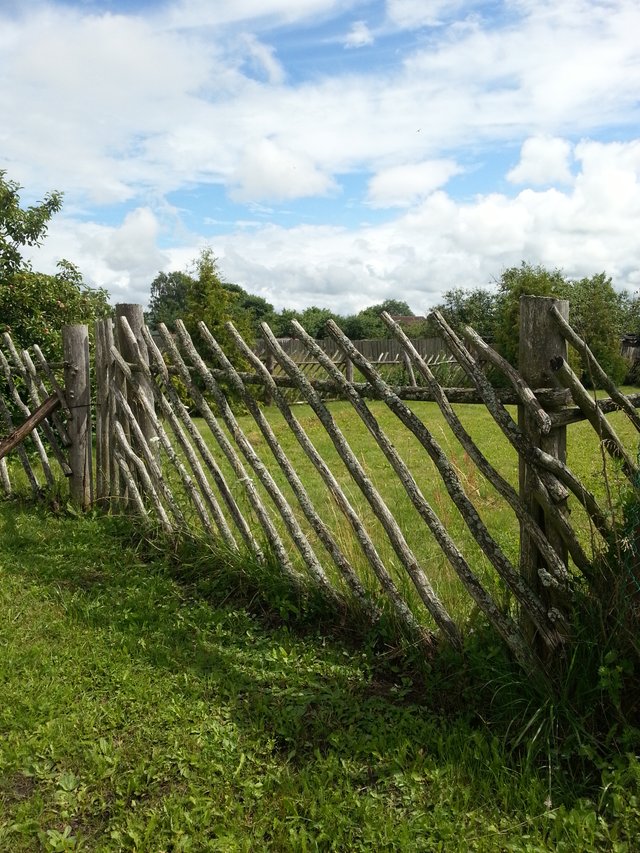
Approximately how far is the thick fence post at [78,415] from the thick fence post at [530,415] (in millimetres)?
4148

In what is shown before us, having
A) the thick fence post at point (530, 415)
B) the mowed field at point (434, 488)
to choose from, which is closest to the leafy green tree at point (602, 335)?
the mowed field at point (434, 488)

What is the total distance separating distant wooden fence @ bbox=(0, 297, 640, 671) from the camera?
2645 millimetres

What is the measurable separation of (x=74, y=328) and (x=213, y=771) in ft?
14.0

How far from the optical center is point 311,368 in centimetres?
1830

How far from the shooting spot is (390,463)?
3.90m

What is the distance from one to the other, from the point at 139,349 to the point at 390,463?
7.68 ft

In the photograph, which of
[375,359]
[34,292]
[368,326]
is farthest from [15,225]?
[368,326]

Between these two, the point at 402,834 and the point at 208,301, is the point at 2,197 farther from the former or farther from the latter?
the point at 402,834

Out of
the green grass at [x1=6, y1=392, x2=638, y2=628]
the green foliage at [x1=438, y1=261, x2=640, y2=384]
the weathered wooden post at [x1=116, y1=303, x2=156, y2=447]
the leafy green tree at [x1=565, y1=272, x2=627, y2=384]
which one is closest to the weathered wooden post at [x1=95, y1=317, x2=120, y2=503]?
the weathered wooden post at [x1=116, y1=303, x2=156, y2=447]

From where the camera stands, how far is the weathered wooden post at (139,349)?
203 inches

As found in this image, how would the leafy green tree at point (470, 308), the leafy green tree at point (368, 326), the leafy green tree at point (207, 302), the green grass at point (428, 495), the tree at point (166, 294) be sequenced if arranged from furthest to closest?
the tree at point (166, 294) → the leafy green tree at point (368, 326) → the leafy green tree at point (470, 308) → the leafy green tree at point (207, 302) → the green grass at point (428, 495)

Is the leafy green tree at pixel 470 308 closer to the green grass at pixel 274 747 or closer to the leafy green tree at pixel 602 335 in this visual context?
the leafy green tree at pixel 602 335

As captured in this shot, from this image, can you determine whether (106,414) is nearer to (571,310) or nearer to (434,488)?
(434,488)

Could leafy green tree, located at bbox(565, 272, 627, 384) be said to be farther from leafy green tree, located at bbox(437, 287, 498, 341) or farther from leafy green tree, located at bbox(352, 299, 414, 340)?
leafy green tree, located at bbox(352, 299, 414, 340)
